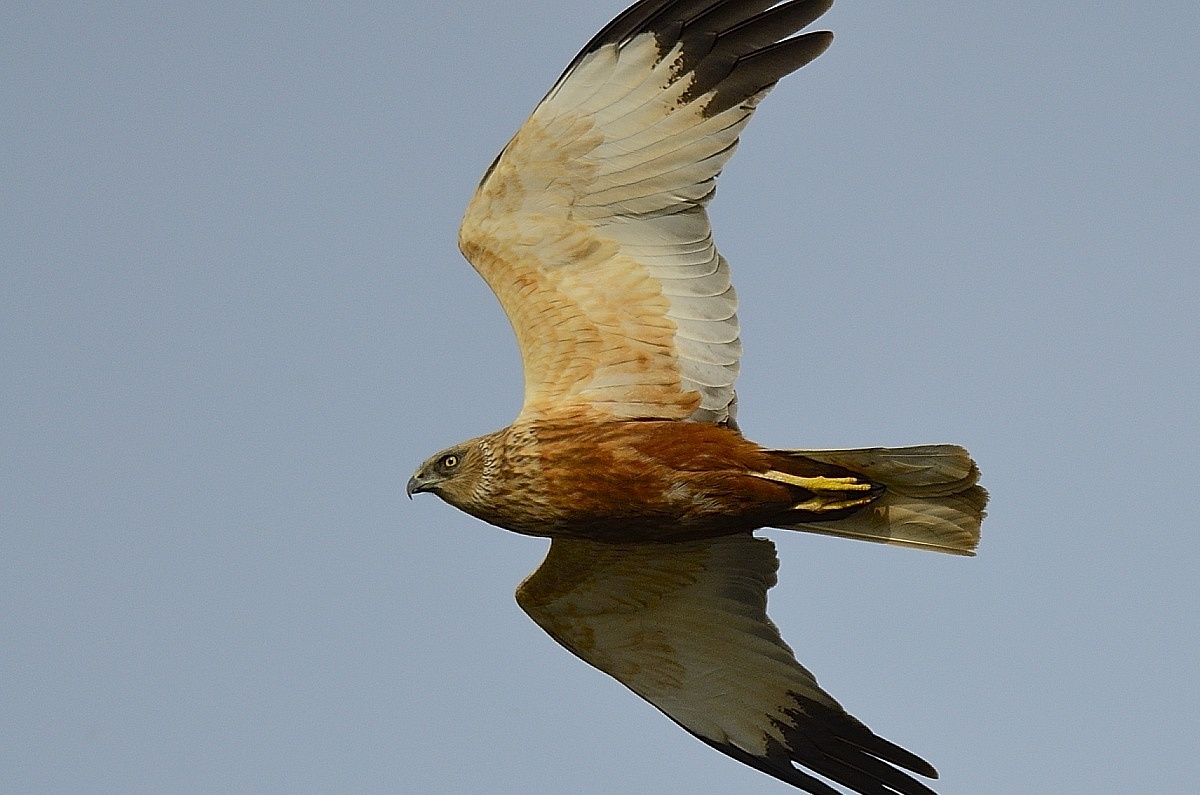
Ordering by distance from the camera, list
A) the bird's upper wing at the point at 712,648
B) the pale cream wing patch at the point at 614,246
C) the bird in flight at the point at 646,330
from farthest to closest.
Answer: the bird's upper wing at the point at 712,648, the pale cream wing patch at the point at 614,246, the bird in flight at the point at 646,330

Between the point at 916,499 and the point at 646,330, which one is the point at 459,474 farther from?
the point at 916,499

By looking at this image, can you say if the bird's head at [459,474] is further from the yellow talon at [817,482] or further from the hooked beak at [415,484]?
the yellow talon at [817,482]

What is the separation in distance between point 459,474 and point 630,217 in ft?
5.91

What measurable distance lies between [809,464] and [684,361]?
3.10 feet

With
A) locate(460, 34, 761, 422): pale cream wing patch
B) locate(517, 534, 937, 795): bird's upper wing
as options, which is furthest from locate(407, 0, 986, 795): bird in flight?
locate(517, 534, 937, 795): bird's upper wing

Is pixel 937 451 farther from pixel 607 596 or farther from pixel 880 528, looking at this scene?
pixel 607 596

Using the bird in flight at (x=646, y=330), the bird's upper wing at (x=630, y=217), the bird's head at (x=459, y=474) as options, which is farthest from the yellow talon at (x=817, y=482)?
the bird's head at (x=459, y=474)

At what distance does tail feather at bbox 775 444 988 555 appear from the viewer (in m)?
8.41

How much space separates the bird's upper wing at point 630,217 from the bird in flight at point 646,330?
11mm

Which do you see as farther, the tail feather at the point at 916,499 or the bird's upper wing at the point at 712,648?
the bird's upper wing at the point at 712,648

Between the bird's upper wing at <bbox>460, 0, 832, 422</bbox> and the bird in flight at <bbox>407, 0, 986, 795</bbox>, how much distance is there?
0.01 m

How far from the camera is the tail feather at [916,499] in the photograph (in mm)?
8406

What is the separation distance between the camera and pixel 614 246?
8695mm

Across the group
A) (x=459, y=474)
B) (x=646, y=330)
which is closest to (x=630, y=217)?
(x=646, y=330)
